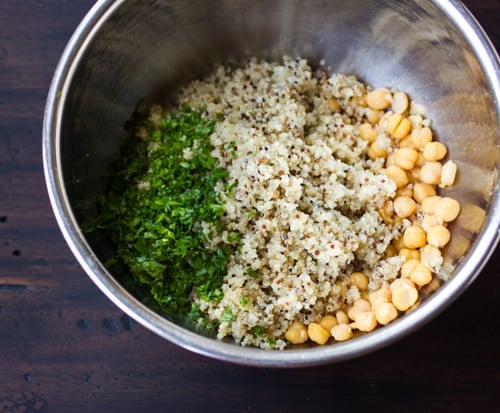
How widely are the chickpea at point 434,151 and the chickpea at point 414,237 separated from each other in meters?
0.26

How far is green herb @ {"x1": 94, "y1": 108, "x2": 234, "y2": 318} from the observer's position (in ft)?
5.96

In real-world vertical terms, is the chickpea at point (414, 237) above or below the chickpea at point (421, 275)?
above

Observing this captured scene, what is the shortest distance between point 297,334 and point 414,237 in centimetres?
49

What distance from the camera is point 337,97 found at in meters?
2.08

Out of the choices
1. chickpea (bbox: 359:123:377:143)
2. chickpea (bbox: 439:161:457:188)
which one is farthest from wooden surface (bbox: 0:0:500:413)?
chickpea (bbox: 359:123:377:143)

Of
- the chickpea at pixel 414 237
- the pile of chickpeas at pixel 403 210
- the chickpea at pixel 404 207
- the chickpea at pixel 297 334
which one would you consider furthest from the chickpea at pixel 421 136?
the chickpea at pixel 297 334

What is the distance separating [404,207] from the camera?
6.28 feet

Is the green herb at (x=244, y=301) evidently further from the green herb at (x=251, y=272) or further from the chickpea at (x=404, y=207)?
the chickpea at (x=404, y=207)

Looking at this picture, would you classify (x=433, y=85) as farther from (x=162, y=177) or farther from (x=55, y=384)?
(x=55, y=384)

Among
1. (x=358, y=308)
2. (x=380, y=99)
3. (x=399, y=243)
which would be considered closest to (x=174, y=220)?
(x=358, y=308)

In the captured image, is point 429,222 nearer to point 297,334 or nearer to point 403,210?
point 403,210

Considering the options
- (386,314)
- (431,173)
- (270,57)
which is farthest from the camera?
(270,57)

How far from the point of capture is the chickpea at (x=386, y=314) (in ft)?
5.70

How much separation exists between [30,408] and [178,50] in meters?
1.38
